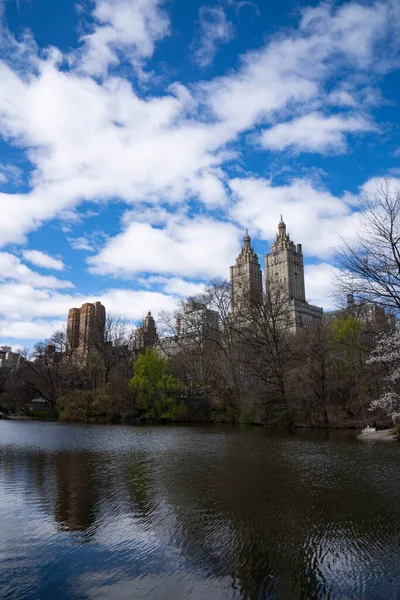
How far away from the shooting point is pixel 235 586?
17.5 ft

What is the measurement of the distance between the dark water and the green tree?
30450 mm

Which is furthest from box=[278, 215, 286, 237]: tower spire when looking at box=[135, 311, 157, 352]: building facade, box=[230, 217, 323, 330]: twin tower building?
box=[135, 311, 157, 352]: building facade

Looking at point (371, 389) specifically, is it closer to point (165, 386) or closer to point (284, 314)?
point (284, 314)

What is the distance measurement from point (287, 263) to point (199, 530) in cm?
16550

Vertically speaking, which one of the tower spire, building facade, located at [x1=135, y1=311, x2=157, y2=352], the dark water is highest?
the tower spire

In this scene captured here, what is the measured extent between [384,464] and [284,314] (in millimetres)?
24953

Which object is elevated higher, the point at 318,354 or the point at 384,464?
the point at 318,354

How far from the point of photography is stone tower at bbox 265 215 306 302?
168 metres

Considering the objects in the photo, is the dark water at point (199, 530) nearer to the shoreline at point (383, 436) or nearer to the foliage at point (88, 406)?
the shoreline at point (383, 436)

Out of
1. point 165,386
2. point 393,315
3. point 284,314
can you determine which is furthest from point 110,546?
point 165,386

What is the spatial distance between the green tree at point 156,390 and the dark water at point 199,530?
99.9 feet

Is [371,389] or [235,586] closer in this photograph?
[235,586]

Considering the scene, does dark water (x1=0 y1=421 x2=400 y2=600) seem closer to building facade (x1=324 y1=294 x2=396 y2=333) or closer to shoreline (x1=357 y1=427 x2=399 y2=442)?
building facade (x1=324 y1=294 x2=396 y2=333)

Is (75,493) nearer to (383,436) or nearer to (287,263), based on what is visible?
(383,436)
